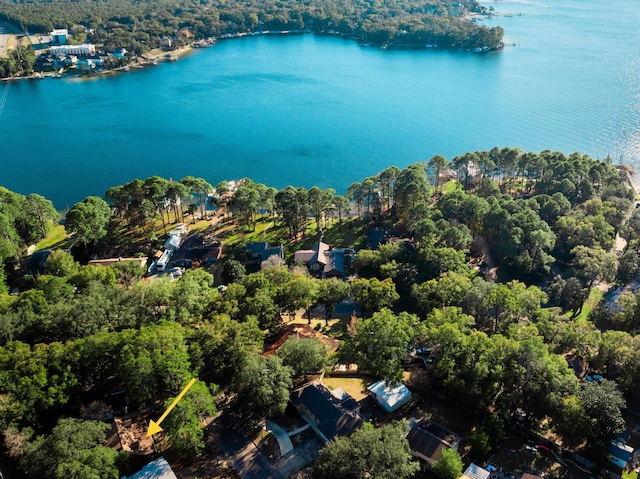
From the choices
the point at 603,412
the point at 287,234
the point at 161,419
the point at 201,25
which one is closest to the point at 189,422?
the point at 161,419

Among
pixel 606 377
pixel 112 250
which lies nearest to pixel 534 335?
pixel 606 377

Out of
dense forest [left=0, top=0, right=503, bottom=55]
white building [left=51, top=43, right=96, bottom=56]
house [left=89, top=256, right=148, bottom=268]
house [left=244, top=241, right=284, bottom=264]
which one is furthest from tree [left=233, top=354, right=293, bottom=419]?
white building [left=51, top=43, right=96, bottom=56]

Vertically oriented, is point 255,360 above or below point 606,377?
above

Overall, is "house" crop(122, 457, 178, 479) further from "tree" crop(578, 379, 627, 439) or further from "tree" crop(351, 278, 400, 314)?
"tree" crop(578, 379, 627, 439)

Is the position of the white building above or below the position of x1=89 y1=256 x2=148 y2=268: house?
above

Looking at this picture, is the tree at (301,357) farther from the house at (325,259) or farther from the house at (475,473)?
the house at (325,259)

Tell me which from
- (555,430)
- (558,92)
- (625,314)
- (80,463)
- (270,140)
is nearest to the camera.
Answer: (80,463)

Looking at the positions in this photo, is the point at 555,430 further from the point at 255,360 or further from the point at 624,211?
the point at 624,211
